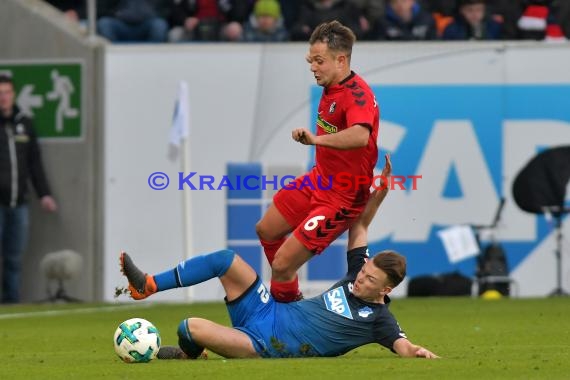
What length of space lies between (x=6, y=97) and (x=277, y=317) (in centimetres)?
977

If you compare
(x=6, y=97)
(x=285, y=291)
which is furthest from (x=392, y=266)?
(x=6, y=97)

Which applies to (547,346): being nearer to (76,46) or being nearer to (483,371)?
(483,371)

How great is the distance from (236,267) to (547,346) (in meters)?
2.67

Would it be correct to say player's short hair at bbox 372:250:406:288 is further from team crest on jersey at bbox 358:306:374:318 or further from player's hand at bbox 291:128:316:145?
player's hand at bbox 291:128:316:145

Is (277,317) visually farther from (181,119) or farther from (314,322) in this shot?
(181,119)

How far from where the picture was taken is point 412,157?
18.7m

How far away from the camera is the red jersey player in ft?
37.1

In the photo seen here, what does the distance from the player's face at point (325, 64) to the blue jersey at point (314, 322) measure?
6.39ft

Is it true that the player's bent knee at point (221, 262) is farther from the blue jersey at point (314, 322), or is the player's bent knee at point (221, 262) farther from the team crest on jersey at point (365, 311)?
the team crest on jersey at point (365, 311)

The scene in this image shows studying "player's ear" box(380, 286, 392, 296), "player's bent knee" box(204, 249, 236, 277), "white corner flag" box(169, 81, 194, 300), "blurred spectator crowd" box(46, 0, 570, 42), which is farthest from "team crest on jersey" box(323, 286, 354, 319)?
"blurred spectator crowd" box(46, 0, 570, 42)

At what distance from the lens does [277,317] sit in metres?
9.88

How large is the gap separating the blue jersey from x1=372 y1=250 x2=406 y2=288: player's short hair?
31cm

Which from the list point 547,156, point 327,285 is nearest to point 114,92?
point 327,285

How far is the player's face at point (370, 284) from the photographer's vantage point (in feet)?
31.5
